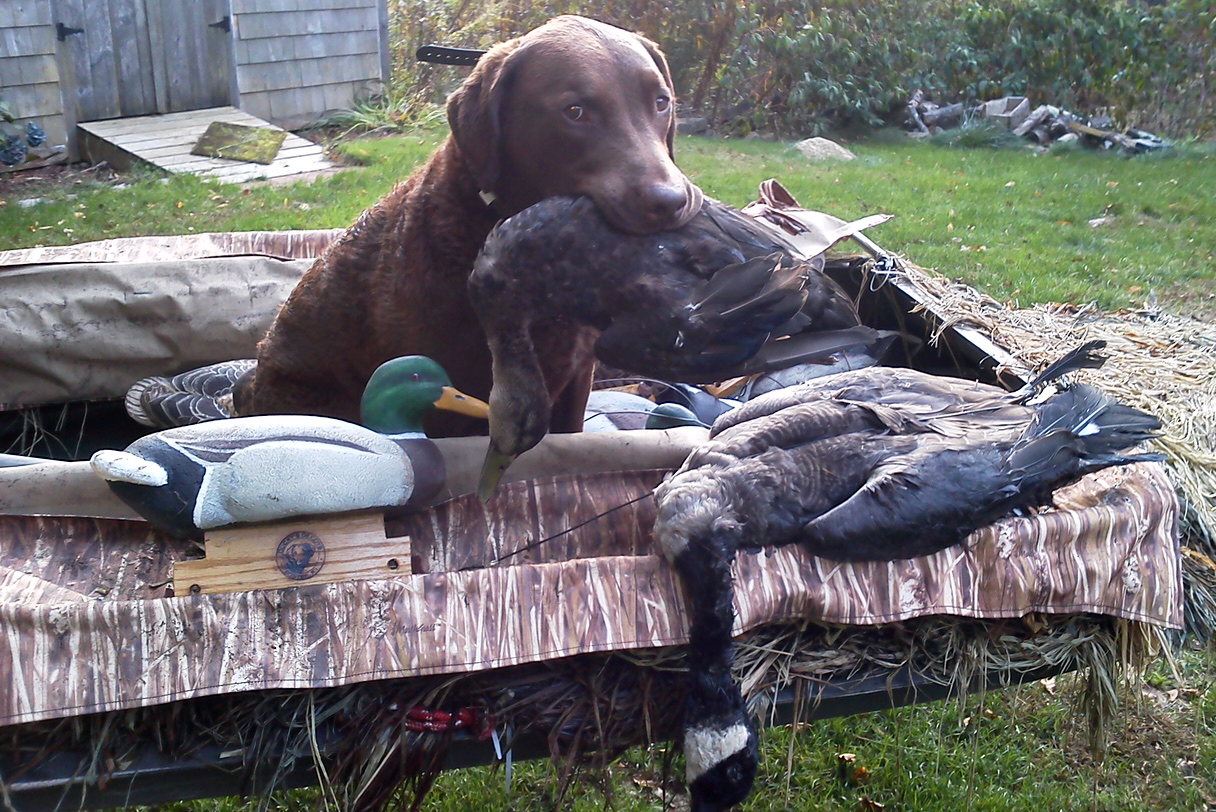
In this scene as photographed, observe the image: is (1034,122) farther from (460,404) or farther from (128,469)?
(128,469)

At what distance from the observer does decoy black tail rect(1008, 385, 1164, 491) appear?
203 cm

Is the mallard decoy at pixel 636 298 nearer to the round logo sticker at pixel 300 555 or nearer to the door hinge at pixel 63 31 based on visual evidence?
the round logo sticker at pixel 300 555

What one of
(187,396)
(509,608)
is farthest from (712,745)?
(187,396)

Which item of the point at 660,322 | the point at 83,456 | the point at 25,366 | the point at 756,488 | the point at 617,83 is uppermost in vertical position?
the point at 617,83

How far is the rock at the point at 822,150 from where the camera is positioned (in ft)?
27.3

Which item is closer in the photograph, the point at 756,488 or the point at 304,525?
the point at 756,488

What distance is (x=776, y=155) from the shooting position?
829 centimetres

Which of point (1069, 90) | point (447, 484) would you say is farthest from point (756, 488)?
point (1069, 90)

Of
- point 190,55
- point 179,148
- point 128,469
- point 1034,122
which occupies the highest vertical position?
point 128,469

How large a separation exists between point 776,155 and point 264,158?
4.13 metres

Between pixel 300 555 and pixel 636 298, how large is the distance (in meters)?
0.93

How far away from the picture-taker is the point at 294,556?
2162 millimetres

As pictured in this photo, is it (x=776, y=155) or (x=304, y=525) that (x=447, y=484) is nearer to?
(x=304, y=525)

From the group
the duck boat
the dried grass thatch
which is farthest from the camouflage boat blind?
the dried grass thatch
